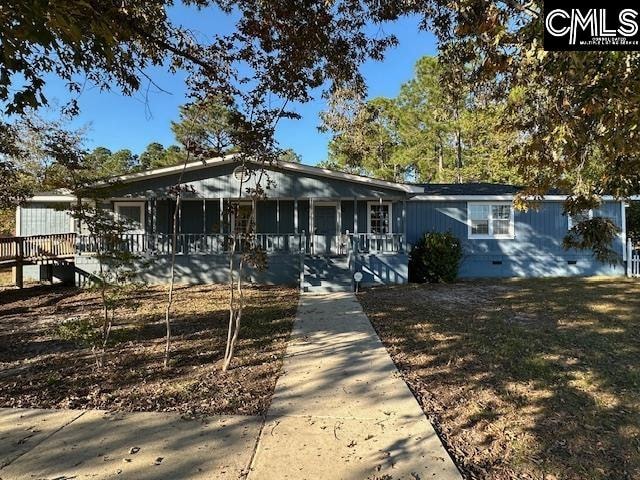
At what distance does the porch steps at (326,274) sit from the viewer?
1178 cm

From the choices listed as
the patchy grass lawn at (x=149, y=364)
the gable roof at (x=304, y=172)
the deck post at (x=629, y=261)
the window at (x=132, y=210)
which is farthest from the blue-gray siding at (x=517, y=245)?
the window at (x=132, y=210)

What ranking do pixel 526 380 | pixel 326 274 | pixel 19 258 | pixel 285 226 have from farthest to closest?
pixel 285 226, pixel 19 258, pixel 326 274, pixel 526 380

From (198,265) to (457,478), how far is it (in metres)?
11.8

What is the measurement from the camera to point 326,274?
12.3 metres

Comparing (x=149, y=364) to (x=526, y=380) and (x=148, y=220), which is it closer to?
(x=526, y=380)

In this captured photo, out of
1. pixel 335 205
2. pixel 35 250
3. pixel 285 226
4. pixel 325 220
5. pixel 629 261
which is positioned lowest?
pixel 629 261

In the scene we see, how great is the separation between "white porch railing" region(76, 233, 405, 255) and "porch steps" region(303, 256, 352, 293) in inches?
27.0

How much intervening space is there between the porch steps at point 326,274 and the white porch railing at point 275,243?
68cm

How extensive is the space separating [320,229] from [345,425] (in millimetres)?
11877

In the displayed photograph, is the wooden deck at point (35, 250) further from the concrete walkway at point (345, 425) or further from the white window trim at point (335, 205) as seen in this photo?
the concrete walkway at point (345, 425)

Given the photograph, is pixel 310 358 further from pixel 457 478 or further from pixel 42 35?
pixel 42 35

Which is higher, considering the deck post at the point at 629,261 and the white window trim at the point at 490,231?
the white window trim at the point at 490,231
